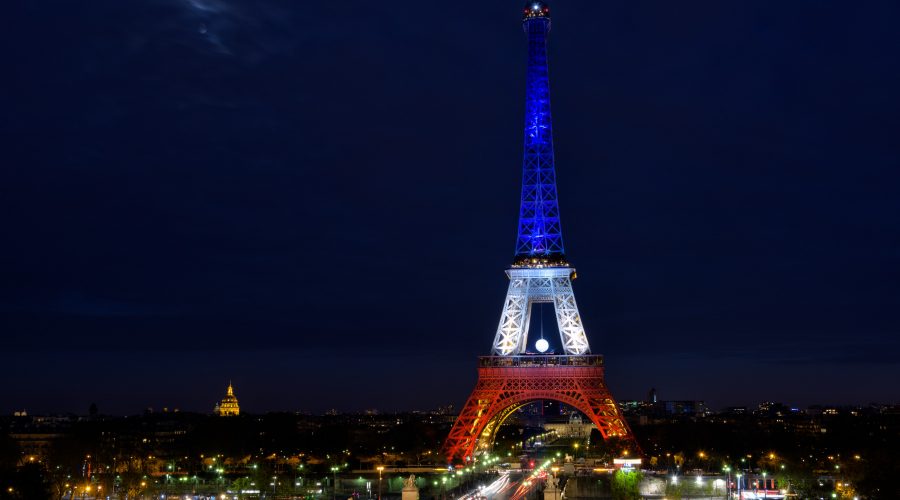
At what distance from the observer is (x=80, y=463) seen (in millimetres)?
96500

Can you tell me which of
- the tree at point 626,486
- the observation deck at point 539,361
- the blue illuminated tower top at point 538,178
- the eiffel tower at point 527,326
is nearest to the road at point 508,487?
the eiffel tower at point 527,326

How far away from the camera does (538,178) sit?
9925 cm

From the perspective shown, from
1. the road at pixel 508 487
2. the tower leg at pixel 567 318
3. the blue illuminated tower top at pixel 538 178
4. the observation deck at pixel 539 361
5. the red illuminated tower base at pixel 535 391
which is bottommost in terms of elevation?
the road at pixel 508 487

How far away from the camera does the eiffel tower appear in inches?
3760

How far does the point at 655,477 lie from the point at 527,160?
3448cm

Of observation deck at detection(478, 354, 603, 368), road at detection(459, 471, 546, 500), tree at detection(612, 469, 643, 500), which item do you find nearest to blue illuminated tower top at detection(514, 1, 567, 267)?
observation deck at detection(478, 354, 603, 368)

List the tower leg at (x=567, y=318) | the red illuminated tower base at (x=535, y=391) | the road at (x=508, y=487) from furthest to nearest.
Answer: the tower leg at (x=567, y=318), the red illuminated tower base at (x=535, y=391), the road at (x=508, y=487)

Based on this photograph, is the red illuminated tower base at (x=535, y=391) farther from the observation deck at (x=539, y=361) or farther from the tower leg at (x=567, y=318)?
the tower leg at (x=567, y=318)

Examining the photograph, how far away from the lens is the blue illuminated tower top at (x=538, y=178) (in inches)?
3917

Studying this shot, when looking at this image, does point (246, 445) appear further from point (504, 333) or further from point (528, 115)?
point (528, 115)

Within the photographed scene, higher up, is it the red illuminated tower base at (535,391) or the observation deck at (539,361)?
the observation deck at (539,361)

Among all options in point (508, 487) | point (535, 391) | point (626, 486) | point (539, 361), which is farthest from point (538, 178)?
point (626, 486)

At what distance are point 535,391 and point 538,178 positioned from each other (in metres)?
20.4

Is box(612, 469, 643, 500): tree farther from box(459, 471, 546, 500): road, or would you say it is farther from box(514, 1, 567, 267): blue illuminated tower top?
box(514, 1, 567, 267): blue illuminated tower top
